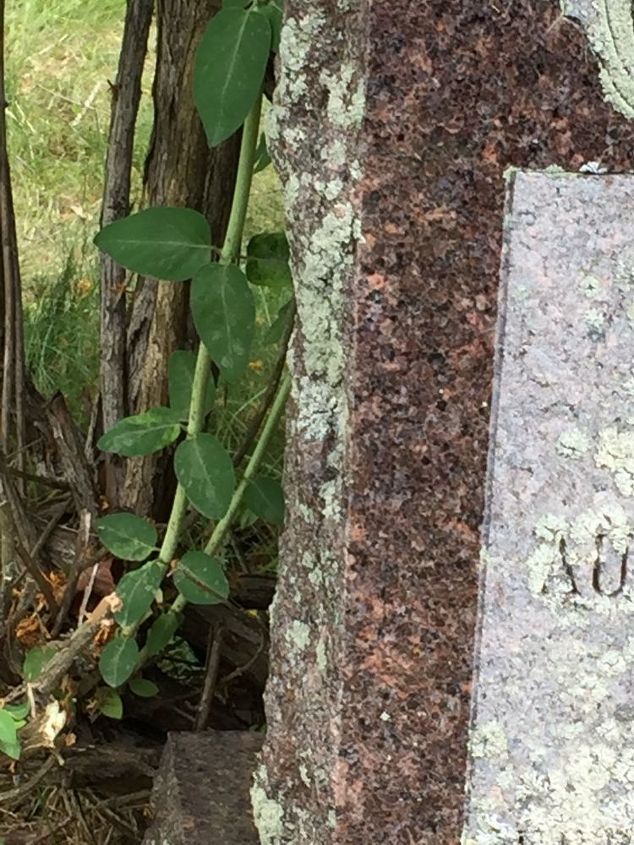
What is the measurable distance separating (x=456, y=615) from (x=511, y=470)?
0.42ft

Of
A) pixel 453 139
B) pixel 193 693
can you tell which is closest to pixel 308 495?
pixel 453 139

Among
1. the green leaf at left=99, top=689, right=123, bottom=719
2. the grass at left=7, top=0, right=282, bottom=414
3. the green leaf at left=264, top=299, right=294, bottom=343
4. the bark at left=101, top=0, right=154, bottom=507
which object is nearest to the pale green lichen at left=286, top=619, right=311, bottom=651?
the green leaf at left=264, top=299, right=294, bottom=343

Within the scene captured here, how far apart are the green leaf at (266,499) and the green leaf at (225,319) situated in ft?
0.77

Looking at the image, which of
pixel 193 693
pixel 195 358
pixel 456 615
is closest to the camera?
pixel 456 615

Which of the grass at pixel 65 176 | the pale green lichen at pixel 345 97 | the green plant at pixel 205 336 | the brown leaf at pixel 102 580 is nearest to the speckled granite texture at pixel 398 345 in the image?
the pale green lichen at pixel 345 97

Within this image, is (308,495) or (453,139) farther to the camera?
(308,495)

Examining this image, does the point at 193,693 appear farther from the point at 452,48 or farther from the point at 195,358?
the point at 452,48

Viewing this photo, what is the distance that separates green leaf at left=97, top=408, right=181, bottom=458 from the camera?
130cm

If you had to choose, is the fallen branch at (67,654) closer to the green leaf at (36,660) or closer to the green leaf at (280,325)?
the green leaf at (36,660)

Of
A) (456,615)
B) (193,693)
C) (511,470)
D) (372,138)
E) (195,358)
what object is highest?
(372,138)

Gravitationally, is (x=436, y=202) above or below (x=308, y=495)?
above

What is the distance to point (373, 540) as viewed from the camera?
1.02m

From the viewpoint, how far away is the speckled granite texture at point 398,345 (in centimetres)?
95

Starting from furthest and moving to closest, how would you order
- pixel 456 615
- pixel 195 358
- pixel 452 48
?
pixel 195 358 → pixel 456 615 → pixel 452 48
